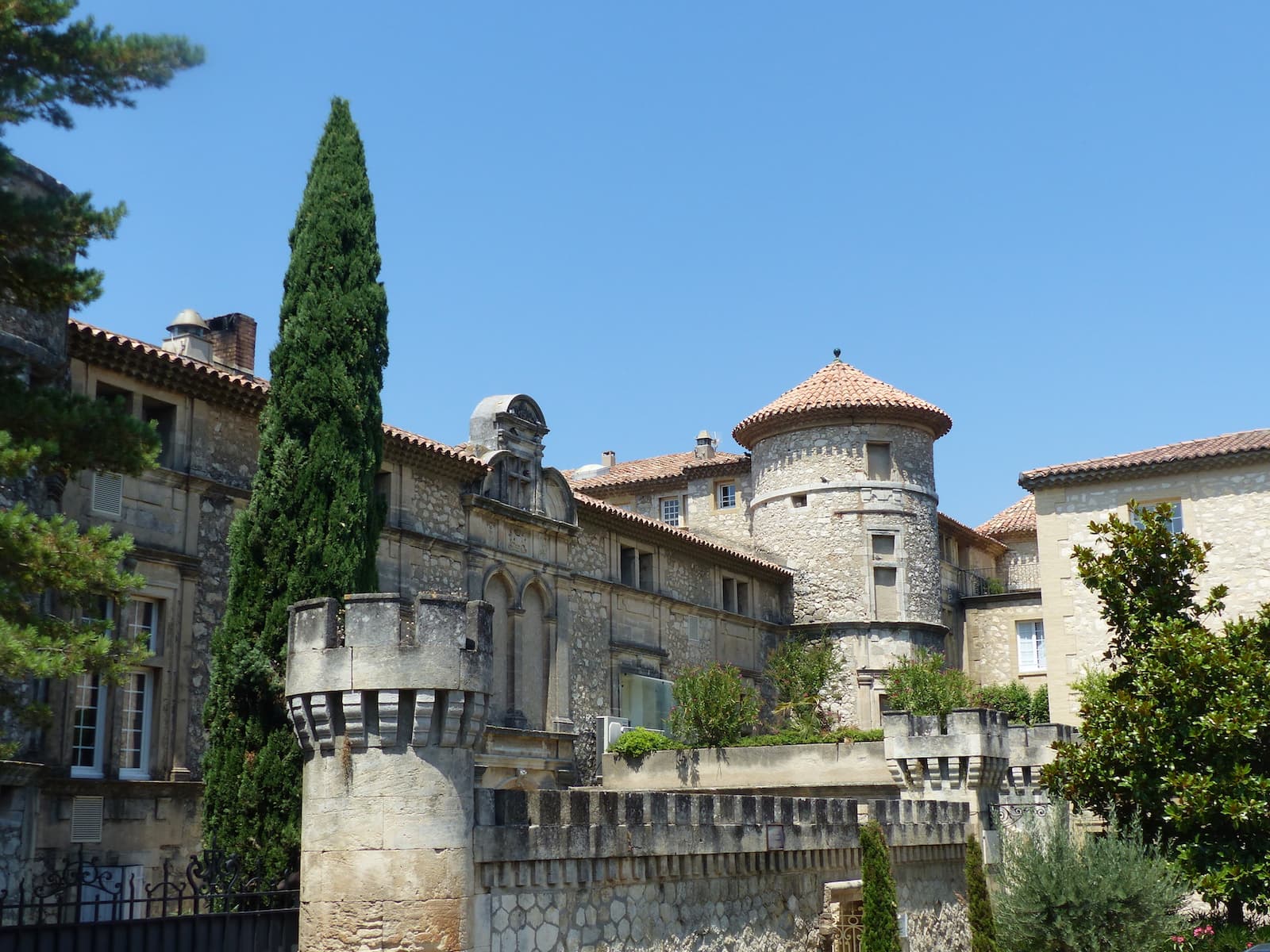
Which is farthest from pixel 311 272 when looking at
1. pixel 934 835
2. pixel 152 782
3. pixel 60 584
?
pixel 934 835

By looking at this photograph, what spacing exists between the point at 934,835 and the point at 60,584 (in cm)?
1457

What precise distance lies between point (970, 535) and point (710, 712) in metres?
17.4

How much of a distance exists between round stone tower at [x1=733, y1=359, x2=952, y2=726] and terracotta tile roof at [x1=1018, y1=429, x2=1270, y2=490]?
10.6 feet

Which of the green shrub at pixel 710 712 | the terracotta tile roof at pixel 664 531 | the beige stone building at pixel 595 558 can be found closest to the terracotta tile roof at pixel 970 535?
the beige stone building at pixel 595 558

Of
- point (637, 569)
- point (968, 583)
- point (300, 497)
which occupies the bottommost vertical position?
point (300, 497)

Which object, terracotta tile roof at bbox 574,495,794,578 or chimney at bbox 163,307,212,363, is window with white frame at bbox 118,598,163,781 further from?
terracotta tile roof at bbox 574,495,794,578

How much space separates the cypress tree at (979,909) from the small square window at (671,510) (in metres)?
24.4

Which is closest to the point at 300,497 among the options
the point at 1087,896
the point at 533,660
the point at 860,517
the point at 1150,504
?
the point at 533,660

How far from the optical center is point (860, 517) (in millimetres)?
40094

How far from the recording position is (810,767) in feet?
104

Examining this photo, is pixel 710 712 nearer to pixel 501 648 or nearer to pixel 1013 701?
pixel 501 648

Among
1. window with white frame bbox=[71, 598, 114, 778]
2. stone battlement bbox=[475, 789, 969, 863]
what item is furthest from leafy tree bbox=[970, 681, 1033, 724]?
window with white frame bbox=[71, 598, 114, 778]

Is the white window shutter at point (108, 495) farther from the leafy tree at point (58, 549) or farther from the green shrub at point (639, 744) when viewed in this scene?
the green shrub at point (639, 744)

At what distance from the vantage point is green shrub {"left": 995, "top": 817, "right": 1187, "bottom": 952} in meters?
20.6
